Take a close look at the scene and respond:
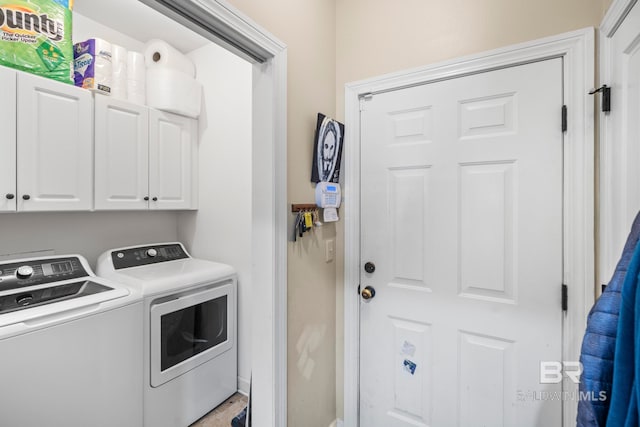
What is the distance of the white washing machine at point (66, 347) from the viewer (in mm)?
1218

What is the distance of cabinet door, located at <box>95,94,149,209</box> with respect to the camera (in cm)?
192

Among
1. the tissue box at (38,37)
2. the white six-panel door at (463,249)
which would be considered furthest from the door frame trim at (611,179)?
the tissue box at (38,37)

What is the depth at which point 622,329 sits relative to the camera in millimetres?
616

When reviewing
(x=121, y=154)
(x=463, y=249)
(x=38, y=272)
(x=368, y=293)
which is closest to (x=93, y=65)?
(x=121, y=154)

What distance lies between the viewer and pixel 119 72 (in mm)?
2035

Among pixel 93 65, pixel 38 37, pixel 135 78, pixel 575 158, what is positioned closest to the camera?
pixel 575 158

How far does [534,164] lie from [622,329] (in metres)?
0.79

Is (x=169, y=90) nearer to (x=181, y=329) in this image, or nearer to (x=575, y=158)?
(x=181, y=329)

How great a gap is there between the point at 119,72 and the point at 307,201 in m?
1.75

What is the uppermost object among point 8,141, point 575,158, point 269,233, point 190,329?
point 8,141

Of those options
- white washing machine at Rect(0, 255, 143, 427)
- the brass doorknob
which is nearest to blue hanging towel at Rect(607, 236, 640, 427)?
the brass doorknob

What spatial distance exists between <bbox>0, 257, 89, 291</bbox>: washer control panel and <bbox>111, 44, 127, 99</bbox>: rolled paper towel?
1167mm

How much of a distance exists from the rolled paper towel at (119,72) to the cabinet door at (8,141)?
1.83 feet

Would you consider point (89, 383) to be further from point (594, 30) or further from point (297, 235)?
point (594, 30)
